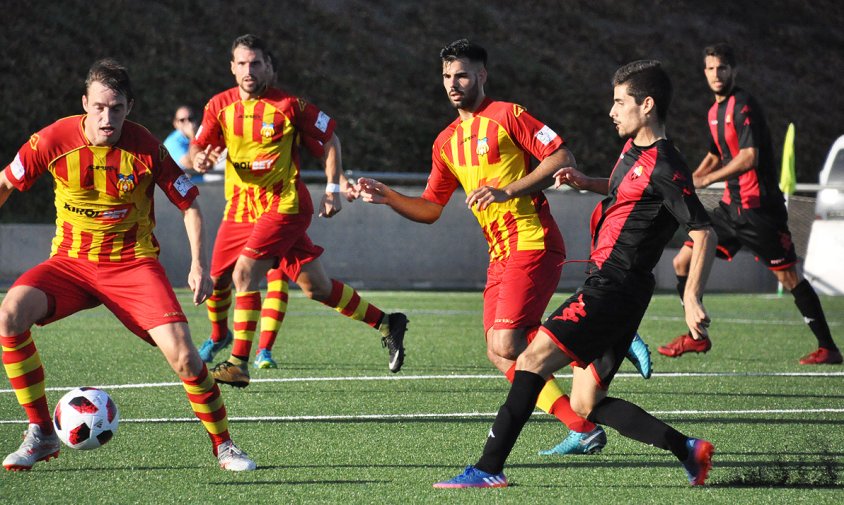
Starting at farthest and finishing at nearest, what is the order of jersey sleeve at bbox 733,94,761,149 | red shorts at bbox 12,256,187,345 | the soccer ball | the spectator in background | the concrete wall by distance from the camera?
1. the concrete wall
2. the spectator in background
3. jersey sleeve at bbox 733,94,761,149
4. red shorts at bbox 12,256,187,345
5. the soccer ball

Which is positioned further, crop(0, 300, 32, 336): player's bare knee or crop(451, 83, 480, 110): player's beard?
crop(451, 83, 480, 110): player's beard

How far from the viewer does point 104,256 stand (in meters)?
5.78

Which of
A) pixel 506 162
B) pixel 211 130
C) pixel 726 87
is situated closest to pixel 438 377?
pixel 211 130

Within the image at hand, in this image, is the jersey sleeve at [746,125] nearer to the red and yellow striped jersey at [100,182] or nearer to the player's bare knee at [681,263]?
the player's bare knee at [681,263]

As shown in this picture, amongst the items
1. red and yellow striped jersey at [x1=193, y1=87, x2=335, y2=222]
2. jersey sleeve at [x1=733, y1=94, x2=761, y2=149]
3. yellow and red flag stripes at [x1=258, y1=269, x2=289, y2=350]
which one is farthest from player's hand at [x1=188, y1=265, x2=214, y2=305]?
jersey sleeve at [x1=733, y1=94, x2=761, y2=149]

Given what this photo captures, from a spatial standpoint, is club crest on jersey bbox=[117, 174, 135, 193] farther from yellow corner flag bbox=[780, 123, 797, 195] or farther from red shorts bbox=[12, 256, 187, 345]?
yellow corner flag bbox=[780, 123, 797, 195]

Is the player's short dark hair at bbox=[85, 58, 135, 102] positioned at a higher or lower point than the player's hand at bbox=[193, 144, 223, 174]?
higher

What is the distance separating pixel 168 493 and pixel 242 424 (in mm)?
1689

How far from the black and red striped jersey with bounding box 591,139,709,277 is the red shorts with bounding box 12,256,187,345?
1.90 m

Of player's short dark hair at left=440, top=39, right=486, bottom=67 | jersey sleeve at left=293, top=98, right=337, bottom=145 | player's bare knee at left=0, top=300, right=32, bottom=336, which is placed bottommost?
player's bare knee at left=0, top=300, right=32, bottom=336

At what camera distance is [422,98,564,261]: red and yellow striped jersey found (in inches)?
250

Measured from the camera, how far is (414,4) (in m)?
31.5

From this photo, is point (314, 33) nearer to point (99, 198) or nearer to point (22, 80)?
point (22, 80)

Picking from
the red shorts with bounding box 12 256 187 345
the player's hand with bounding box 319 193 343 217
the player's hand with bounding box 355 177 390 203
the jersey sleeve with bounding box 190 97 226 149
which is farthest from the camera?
the jersey sleeve with bounding box 190 97 226 149
